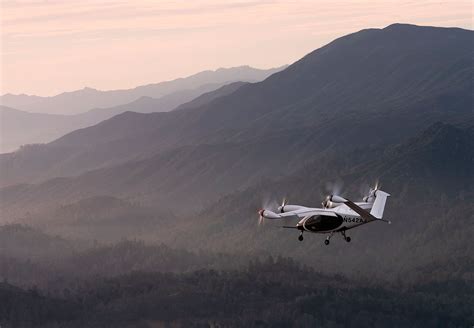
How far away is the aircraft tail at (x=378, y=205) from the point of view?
123812 millimetres

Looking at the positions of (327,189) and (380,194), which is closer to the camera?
(327,189)

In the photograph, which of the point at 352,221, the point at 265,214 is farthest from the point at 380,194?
the point at 265,214

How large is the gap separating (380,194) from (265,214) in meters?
21.8

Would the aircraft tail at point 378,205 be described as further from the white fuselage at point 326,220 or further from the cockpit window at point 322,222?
the cockpit window at point 322,222

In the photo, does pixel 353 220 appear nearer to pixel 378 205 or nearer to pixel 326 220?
pixel 326 220

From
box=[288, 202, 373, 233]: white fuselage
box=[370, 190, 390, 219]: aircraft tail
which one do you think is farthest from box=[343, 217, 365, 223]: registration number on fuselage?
box=[370, 190, 390, 219]: aircraft tail

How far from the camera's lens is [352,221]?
122 meters

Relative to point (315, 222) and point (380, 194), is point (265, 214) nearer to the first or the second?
point (315, 222)

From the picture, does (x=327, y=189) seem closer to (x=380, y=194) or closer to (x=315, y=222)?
(x=315, y=222)

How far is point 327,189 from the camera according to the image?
116 metres

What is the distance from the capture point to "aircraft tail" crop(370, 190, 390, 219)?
124 metres

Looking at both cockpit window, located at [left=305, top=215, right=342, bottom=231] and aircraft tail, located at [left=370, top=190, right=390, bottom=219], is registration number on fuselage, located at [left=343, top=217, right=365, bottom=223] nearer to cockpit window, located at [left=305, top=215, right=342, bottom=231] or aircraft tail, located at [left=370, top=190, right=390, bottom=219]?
cockpit window, located at [left=305, top=215, right=342, bottom=231]

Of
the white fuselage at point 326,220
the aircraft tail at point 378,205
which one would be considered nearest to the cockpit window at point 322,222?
the white fuselage at point 326,220

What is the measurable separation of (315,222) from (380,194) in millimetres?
14080
